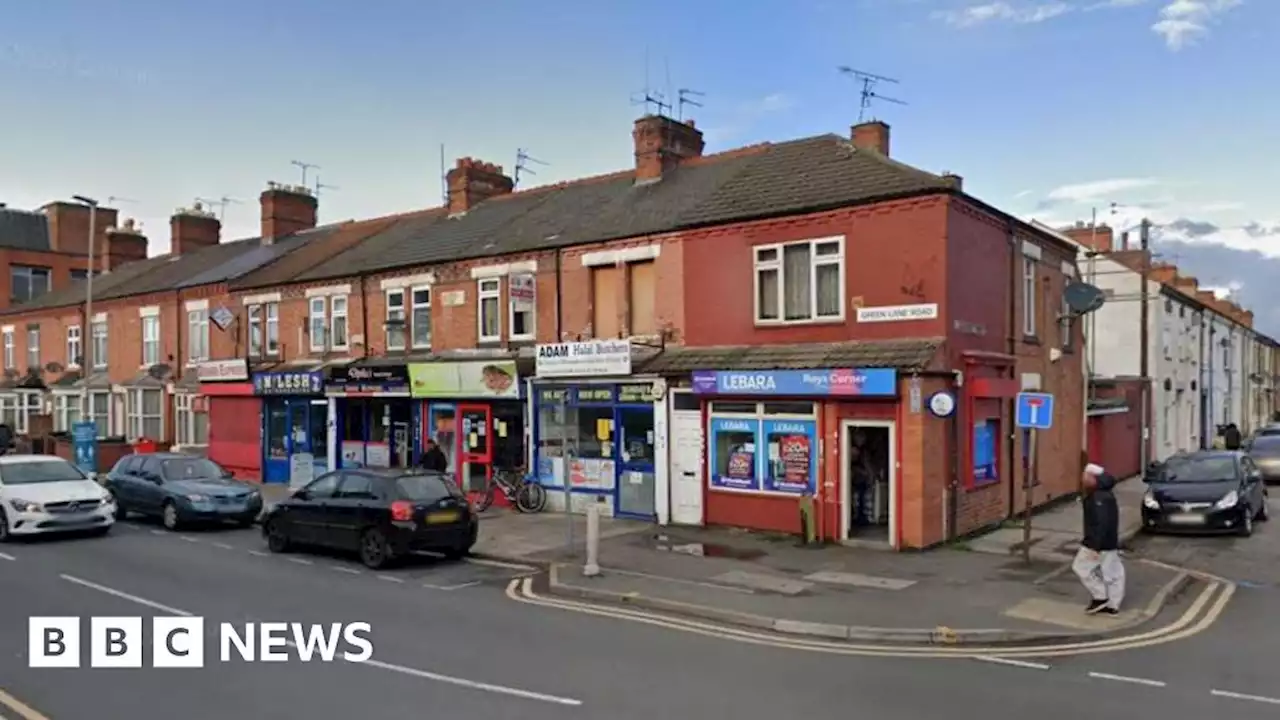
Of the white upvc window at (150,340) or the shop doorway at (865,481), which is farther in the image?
the white upvc window at (150,340)

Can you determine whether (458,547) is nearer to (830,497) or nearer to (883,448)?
(830,497)

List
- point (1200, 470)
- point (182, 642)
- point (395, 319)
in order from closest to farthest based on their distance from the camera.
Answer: point (182, 642), point (1200, 470), point (395, 319)

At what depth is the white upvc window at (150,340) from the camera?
3269 cm

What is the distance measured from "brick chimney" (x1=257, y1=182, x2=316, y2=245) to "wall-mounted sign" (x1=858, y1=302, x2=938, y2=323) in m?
24.5

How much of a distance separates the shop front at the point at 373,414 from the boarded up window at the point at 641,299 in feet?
20.6

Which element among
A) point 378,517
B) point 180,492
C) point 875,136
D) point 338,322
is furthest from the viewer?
point 338,322

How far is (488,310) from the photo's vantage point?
22656 mm

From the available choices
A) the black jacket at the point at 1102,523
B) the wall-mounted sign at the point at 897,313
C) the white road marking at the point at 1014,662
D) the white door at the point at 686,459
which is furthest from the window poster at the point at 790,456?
the white road marking at the point at 1014,662

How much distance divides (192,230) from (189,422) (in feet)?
38.3

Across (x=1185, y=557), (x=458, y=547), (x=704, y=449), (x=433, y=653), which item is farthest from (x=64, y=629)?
(x=1185, y=557)

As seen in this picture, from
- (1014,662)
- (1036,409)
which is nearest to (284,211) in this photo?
(1036,409)

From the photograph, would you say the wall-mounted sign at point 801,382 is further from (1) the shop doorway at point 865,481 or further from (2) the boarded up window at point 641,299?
(2) the boarded up window at point 641,299

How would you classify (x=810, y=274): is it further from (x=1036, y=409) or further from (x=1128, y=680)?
(x=1128, y=680)

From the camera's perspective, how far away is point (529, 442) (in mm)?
21219
